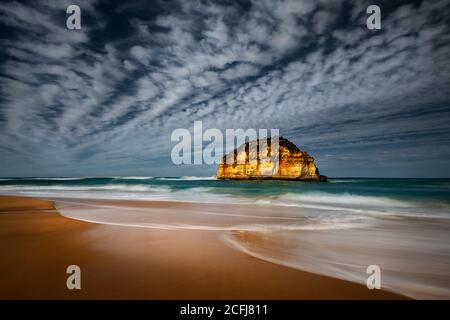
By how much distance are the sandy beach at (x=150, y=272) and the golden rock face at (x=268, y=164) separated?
166 feet

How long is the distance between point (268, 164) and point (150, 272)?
177ft

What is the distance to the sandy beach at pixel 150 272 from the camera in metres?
2.61

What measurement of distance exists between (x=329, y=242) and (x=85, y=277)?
466 centimetres

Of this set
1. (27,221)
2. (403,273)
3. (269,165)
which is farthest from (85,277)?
(269,165)
